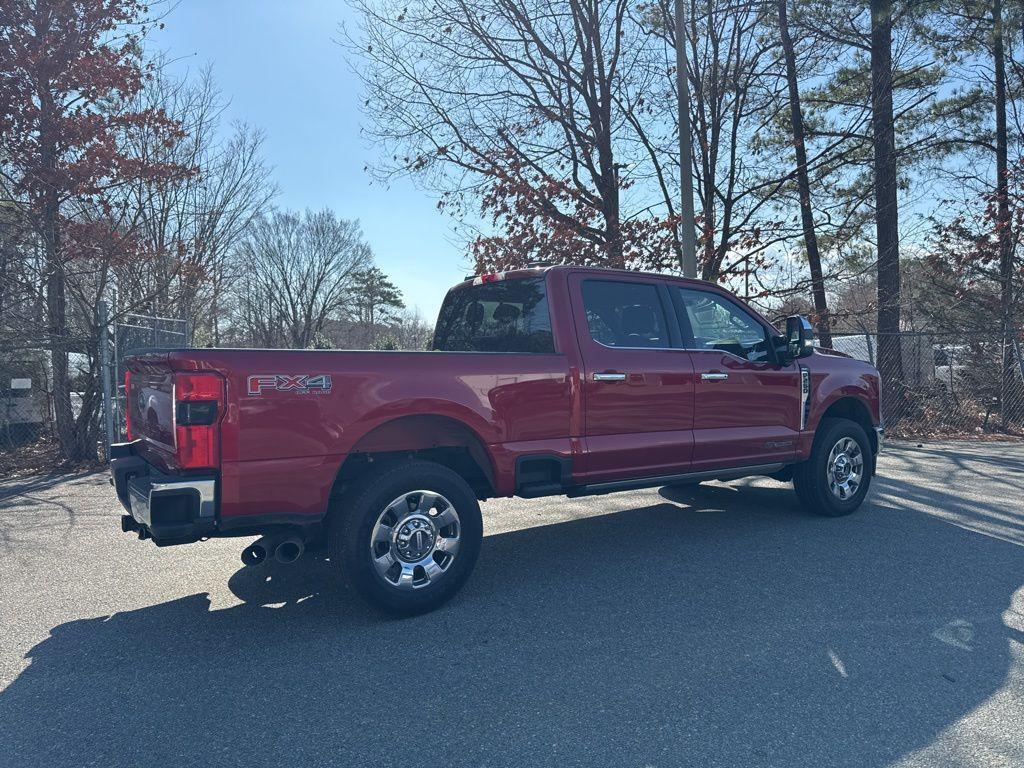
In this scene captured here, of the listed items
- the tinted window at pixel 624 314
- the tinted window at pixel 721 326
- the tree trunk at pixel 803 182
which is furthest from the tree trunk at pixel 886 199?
the tinted window at pixel 624 314

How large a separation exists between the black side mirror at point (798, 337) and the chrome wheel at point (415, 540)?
3292 millimetres

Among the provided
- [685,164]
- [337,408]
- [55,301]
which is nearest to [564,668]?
[337,408]

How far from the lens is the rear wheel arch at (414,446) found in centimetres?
434

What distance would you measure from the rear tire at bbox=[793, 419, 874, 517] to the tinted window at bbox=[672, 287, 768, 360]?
1.08 meters

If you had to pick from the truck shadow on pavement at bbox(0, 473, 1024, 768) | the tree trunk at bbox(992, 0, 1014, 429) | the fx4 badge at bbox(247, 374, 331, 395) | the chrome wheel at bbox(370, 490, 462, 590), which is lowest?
the truck shadow on pavement at bbox(0, 473, 1024, 768)

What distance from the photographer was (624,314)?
5406mm

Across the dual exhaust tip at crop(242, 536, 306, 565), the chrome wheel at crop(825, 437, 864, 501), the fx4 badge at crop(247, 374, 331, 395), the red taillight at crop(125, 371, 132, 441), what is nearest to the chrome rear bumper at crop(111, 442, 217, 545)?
the dual exhaust tip at crop(242, 536, 306, 565)

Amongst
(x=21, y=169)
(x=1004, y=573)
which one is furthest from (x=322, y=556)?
(x=21, y=169)

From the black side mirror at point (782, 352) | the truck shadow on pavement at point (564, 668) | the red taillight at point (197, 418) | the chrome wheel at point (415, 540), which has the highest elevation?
the black side mirror at point (782, 352)

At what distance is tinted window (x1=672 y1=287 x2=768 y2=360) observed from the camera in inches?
227

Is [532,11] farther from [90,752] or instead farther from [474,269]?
[90,752]

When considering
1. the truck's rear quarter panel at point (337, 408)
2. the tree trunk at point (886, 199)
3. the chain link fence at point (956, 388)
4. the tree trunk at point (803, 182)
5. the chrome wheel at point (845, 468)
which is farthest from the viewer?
the tree trunk at point (803, 182)

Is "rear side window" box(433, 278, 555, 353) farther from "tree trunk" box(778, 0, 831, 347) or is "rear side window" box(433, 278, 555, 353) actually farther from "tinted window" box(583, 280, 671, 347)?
"tree trunk" box(778, 0, 831, 347)

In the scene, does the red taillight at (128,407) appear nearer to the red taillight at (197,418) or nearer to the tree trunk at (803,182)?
the red taillight at (197,418)
